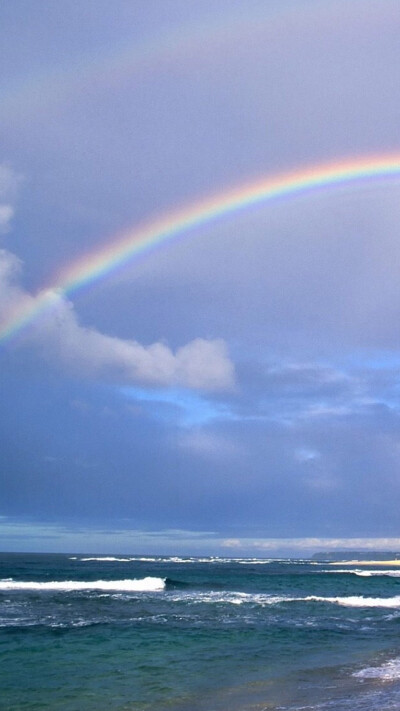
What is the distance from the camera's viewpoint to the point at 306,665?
20.3m

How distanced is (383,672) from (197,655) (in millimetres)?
6907

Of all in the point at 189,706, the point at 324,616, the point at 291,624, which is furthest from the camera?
the point at 324,616

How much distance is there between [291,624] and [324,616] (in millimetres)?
5013

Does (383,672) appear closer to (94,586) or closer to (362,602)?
(362,602)

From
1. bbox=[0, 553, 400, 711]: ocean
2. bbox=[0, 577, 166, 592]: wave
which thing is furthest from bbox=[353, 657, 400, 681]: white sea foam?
bbox=[0, 577, 166, 592]: wave

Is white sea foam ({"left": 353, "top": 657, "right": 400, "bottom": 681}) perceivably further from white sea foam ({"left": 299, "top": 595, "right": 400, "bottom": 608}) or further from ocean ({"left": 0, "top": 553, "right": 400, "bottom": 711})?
white sea foam ({"left": 299, "top": 595, "right": 400, "bottom": 608})

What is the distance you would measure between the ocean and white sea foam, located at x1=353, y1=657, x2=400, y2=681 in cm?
3

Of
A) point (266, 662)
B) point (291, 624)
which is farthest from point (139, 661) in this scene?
point (291, 624)

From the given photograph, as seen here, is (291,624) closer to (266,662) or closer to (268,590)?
(266,662)

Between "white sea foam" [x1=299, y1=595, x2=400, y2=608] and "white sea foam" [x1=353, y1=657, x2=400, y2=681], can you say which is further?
"white sea foam" [x1=299, y1=595, x2=400, y2=608]

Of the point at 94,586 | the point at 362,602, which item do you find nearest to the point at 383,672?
the point at 362,602

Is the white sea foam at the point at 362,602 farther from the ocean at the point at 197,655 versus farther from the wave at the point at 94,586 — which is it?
the wave at the point at 94,586

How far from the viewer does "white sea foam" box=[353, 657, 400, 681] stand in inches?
706

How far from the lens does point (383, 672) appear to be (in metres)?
18.8
